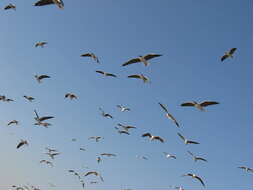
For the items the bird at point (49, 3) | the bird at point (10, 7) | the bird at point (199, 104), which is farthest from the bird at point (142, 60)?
the bird at point (10, 7)

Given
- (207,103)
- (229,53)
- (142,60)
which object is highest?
(229,53)

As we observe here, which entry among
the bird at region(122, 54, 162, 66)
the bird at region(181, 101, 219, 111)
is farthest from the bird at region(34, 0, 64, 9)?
the bird at region(181, 101, 219, 111)

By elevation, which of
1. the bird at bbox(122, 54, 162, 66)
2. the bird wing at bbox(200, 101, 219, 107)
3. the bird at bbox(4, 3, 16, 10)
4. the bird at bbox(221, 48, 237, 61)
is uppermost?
the bird at bbox(4, 3, 16, 10)

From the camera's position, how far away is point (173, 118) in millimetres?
31969

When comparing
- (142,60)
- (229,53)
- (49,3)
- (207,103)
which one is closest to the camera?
(49,3)

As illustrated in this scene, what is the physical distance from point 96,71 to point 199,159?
1414cm

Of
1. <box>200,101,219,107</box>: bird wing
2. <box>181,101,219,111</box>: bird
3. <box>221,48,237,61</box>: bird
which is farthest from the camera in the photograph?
<box>221,48,237,61</box>: bird

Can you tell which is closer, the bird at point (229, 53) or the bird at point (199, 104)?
the bird at point (199, 104)

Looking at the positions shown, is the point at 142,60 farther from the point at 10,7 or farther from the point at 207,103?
the point at 10,7

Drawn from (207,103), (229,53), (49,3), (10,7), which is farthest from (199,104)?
(10,7)

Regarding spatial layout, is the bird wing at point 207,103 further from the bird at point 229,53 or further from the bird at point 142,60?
the bird at point 229,53

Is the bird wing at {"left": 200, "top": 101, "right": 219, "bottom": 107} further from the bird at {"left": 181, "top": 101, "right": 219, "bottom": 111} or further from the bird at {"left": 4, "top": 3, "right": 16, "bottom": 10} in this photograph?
the bird at {"left": 4, "top": 3, "right": 16, "bottom": 10}

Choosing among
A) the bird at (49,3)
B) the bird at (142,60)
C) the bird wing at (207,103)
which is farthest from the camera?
the bird at (142,60)

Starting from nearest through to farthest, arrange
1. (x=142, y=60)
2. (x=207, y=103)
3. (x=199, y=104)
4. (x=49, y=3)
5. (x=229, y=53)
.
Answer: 1. (x=49, y=3)
2. (x=207, y=103)
3. (x=199, y=104)
4. (x=142, y=60)
5. (x=229, y=53)
